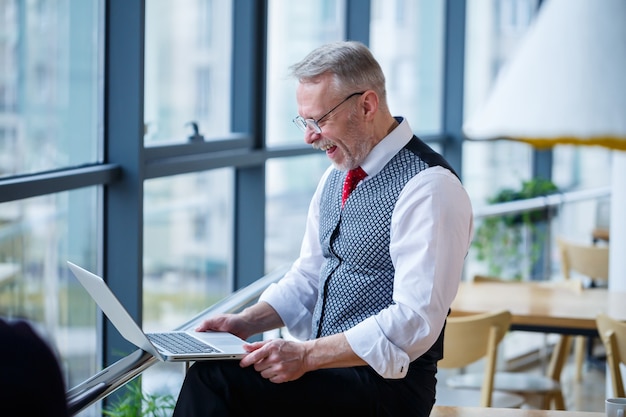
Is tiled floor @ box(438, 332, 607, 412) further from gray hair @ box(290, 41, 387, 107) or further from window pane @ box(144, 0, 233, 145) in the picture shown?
gray hair @ box(290, 41, 387, 107)

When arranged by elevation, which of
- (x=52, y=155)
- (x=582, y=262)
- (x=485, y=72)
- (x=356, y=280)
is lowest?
(x=582, y=262)

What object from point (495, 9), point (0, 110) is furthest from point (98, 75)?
point (495, 9)

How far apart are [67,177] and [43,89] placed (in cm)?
30

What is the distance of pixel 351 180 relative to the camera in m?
2.52

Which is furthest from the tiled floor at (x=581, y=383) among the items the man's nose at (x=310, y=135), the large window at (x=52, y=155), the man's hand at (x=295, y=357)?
the man's hand at (x=295, y=357)

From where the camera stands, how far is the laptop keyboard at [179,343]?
2.19 metres

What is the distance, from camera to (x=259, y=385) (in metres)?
2.20

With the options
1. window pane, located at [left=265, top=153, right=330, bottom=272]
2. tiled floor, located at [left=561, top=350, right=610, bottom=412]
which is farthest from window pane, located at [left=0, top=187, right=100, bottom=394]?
tiled floor, located at [left=561, top=350, right=610, bottom=412]

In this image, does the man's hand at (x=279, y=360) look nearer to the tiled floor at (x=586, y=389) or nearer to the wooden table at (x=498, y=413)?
the wooden table at (x=498, y=413)

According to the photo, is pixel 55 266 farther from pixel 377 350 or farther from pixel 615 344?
pixel 615 344

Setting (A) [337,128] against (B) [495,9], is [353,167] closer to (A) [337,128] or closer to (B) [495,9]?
(A) [337,128]

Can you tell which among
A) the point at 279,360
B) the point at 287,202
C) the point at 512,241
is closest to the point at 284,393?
the point at 279,360

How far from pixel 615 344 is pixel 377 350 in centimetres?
151

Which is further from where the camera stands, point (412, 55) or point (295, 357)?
point (412, 55)
